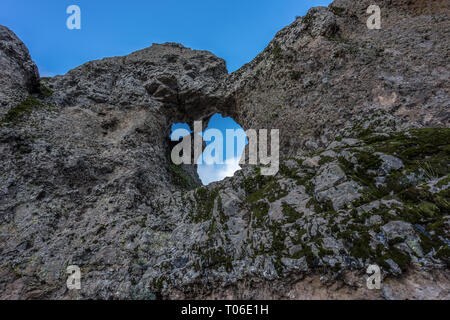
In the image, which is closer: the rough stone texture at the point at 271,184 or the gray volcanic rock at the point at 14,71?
the rough stone texture at the point at 271,184

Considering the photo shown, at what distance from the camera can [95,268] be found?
307 inches

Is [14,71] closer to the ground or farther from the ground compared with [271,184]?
farther from the ground

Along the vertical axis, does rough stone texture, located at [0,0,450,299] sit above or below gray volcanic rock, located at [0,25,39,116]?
below

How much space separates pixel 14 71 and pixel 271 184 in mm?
19302

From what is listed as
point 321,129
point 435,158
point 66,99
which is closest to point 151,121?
point 66,99

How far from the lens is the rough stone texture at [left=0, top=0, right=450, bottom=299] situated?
540 centimetres

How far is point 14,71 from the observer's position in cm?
1420

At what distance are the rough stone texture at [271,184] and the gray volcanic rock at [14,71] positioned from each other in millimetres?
96

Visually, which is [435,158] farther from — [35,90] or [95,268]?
[35,90]

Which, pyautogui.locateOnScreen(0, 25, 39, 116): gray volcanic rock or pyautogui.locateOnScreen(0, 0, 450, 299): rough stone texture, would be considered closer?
pyautogui.locateOnScreen(0, 0, 450, 299): rough stone texture

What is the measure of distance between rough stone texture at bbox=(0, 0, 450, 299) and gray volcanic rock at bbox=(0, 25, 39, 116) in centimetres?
10

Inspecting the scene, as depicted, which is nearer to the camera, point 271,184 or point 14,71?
point 271,184

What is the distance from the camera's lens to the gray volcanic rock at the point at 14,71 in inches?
512

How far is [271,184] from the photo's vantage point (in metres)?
8.80
